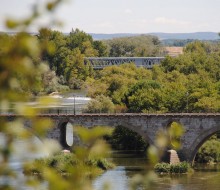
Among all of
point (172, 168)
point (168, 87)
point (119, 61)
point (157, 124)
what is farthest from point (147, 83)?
point (119, 61)

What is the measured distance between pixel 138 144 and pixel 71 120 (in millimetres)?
10162

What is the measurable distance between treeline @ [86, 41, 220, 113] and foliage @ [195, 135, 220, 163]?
7.99 metres

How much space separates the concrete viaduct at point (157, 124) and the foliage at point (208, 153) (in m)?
1.58

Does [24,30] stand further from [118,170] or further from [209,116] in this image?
[209,116]

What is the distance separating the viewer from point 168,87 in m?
86.4

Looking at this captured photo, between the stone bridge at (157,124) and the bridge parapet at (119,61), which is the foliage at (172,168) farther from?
the bridge parapet at (119,61)

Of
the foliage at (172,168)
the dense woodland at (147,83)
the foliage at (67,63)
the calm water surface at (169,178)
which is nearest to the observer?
the calm water surface at (169,178)

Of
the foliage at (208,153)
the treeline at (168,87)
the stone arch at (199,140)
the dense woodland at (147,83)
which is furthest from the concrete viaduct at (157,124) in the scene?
the dense woodland at (147,83)

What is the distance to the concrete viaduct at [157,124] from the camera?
62562 millimetres

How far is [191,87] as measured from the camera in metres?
82.9

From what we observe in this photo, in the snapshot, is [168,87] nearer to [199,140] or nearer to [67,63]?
[199,140]

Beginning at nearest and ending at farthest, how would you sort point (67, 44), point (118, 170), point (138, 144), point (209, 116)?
point (118, 170)
point (209, 116)
point (138, 144)
point (67, 44)

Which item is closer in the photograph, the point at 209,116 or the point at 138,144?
the point at 209,116

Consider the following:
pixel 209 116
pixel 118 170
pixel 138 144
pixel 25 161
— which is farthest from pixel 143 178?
pixel 138 144
